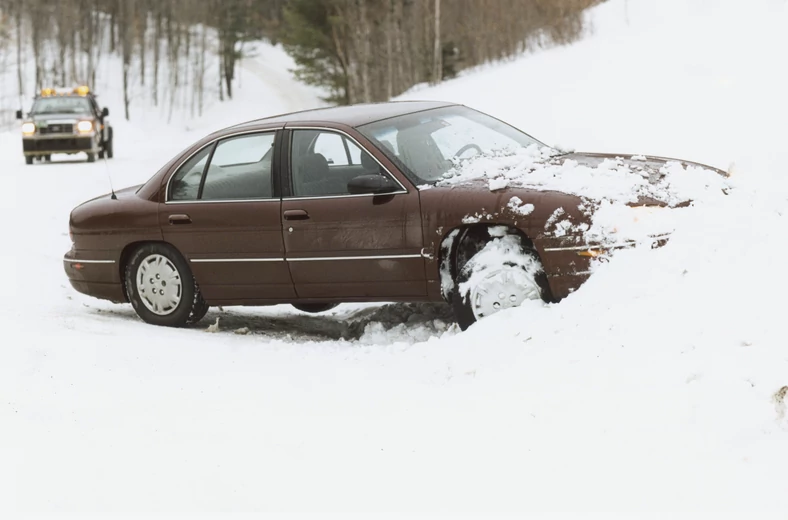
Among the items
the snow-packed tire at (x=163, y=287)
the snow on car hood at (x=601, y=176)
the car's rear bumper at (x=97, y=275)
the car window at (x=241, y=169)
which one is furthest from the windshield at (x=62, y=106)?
the snow on car hood at (x=601, y=176)

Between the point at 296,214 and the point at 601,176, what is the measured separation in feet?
6.91

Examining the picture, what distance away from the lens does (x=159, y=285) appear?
8266mm

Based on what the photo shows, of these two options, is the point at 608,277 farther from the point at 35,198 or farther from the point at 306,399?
the point at 35,198

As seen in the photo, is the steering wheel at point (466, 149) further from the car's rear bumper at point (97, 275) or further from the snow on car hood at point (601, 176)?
the car's rear bumper at point (97, 275)

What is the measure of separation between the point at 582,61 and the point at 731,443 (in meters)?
25.2

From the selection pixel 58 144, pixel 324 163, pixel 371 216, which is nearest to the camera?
pixel 371 216

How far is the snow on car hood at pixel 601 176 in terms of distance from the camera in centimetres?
623

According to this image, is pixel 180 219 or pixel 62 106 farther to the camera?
pixel 62 106

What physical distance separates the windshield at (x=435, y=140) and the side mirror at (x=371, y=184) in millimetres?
139

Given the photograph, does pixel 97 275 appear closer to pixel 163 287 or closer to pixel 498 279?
pixel 163 287

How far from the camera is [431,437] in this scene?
4938mm

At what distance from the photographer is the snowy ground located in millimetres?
4234

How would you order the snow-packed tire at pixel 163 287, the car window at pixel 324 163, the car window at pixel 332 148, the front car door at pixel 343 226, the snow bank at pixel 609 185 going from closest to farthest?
the snow bank at pixel 609 185 → the front car door at pixel 343 226 → the car window at pixel 324 163 → the car window at pixel 332 148 → the snow-packed tire at pixel 163 287

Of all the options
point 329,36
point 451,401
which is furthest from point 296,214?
point 329,36
